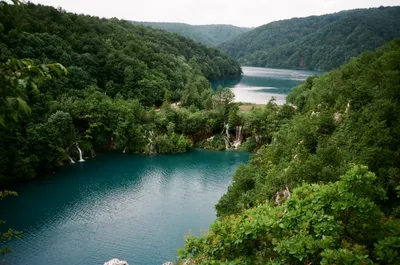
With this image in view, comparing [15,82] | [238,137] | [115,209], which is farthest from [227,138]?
[15,82]

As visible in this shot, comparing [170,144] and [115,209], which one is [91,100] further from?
[115,209]

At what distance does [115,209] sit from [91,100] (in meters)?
25.4

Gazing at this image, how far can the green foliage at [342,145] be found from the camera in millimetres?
19766

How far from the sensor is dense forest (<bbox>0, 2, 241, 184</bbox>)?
4353cm

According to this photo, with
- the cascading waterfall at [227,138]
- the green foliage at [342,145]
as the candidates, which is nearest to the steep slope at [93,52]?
the cascading waterfall at [227,138]

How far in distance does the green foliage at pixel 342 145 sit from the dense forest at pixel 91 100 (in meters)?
21.5

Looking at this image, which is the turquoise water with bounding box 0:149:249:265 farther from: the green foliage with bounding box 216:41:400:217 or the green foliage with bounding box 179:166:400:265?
the green foliage with bounding box 179:166:400:265

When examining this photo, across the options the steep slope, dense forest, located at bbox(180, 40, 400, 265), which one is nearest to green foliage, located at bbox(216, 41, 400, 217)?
dense forest, located at bbox(180, 40, 400, 265)

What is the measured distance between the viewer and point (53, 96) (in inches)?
2085

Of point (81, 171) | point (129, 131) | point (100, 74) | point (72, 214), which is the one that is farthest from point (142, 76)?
point (72, 214)

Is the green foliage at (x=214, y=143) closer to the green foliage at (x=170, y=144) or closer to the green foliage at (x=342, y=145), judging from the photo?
the green foliage at (x=170, y=144)

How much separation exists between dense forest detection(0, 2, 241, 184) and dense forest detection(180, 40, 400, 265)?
22.9 m

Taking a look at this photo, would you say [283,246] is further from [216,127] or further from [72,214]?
[216,127]

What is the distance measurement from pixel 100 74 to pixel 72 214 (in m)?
40.5
